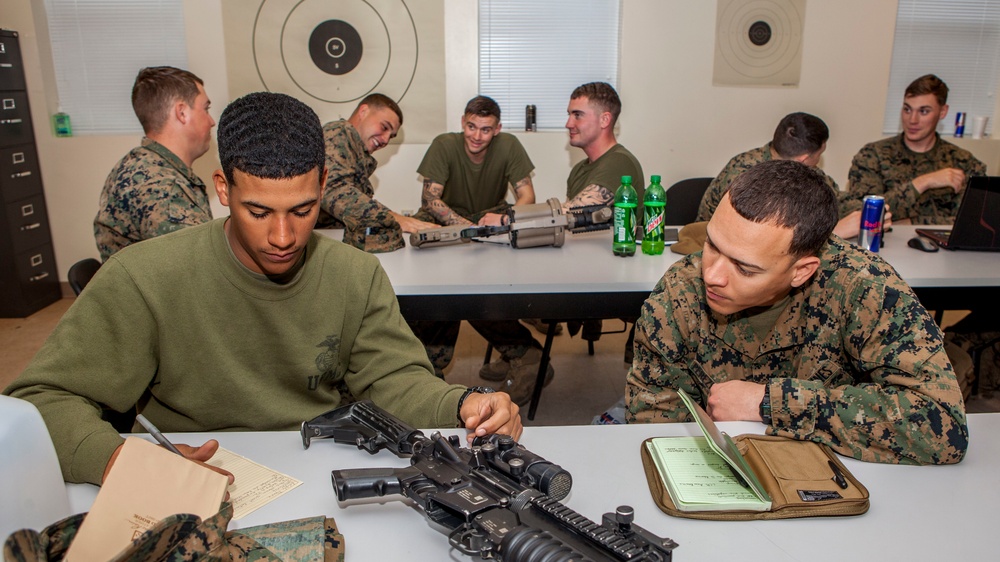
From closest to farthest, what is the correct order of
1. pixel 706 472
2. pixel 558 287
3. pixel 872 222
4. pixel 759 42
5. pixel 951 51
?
pixel 706 472, pixel 558 287, pixel 872 222, pixel 759 42, pixel 951 51

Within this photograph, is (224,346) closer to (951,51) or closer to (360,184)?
(360,184)

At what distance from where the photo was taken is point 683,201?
4.23m

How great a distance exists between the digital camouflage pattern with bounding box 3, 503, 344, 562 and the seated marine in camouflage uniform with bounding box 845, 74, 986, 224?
367cm

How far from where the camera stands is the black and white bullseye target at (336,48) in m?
4.78

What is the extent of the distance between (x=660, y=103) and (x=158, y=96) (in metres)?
3.44

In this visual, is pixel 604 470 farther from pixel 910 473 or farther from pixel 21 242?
pixel 21 242

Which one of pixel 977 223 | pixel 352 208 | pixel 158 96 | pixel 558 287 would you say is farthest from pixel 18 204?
pixel 977 223

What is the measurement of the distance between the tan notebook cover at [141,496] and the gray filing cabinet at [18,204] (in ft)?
14.3

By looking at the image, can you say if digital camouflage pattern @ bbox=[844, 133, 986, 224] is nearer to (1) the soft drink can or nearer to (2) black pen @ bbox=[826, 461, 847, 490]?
(1) the soft drink can

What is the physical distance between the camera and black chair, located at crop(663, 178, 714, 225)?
4.21m

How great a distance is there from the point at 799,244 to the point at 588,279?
119cm

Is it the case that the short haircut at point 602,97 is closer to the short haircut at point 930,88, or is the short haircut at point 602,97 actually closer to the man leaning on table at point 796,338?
the short haircut at point 930,88

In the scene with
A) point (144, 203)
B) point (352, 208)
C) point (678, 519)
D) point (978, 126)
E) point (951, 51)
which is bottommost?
point (678, 519)

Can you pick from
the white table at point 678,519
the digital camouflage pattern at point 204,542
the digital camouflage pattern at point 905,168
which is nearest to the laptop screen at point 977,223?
the digital camouflage pattern at point 905,168
